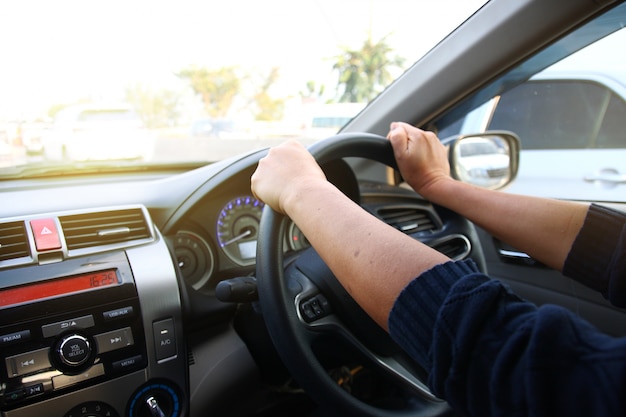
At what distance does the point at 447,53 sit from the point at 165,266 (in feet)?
3.77

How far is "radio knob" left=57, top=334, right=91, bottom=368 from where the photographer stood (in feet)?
3.86

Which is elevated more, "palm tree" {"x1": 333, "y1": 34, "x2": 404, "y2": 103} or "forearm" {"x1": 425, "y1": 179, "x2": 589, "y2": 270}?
"palm tree" {"x1": 333, "y1": 34, "x2": 404, "y2": 103}

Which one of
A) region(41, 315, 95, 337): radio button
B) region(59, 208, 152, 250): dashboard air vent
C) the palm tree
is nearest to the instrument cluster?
region(59, 208, 152, 250): dashboard air vent

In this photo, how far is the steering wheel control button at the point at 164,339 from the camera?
4.34 ft

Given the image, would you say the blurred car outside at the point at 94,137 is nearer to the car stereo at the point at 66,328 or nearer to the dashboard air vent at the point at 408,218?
the car stereo at the point at 66,328

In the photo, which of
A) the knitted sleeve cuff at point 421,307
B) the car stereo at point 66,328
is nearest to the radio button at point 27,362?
the car stereo at point 66,328

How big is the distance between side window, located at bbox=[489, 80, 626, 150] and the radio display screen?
1.57m

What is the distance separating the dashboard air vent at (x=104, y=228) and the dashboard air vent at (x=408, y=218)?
29.9 inches

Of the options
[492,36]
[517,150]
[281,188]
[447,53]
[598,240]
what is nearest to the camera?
[281,188]

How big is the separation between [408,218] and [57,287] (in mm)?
1068

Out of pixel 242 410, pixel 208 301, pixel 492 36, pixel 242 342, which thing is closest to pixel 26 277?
pixel 208 301

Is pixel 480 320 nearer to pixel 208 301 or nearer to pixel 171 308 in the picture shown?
pixel 171 308

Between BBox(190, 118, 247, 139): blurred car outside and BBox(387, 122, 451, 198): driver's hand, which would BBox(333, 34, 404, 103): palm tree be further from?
BBox(387, 122, 451, 198): driver's hand

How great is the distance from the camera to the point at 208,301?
59.7 inches
